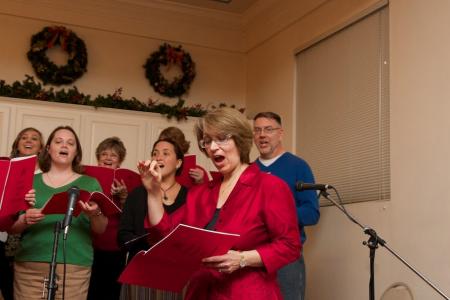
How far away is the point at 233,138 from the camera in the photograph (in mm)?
1931

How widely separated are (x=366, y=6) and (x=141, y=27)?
2.59m

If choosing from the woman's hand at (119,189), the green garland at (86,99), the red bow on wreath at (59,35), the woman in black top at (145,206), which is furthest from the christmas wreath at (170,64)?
the woman in black top at (145,206)

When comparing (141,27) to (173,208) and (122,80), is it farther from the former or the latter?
(173,208)

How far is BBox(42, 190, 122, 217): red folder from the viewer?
250 centimetres

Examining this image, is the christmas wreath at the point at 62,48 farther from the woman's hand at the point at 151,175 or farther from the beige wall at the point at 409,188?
the woman's hand at the point at 151,175

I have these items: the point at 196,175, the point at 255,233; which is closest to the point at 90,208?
the point at 196,175

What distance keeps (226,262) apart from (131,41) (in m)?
4.55

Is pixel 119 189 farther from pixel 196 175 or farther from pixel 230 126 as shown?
pixel 230 126

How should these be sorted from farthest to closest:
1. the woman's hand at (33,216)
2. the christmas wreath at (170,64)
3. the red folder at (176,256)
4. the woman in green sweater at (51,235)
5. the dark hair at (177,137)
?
the christmas wreath at (170,64), the dark hair at (177,137), the woman in green sweater at (51,235), the woman's hand at (33,216), the red folder at (176,256)

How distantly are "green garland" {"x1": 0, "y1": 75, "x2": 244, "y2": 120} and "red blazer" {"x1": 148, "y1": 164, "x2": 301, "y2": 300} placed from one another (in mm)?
3633

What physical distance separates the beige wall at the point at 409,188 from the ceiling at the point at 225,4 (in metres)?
1.67

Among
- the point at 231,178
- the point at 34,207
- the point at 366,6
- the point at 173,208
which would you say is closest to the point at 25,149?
the point at 34,207

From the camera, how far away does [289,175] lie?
343 centimetres

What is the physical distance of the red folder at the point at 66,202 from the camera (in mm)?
2496
